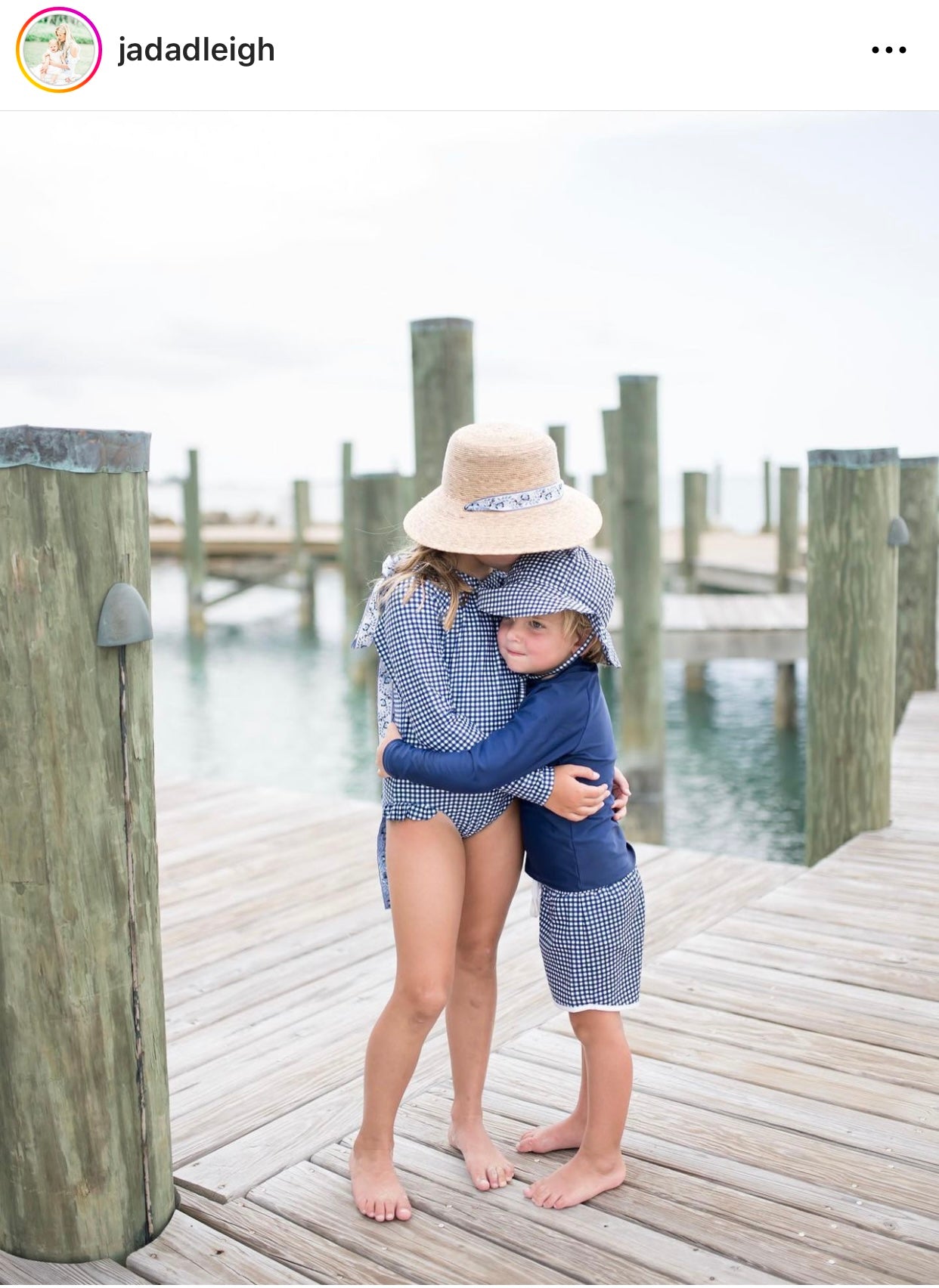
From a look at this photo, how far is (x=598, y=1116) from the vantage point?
218 cm

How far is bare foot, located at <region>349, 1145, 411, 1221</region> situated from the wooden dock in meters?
0.02

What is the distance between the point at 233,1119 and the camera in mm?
2562

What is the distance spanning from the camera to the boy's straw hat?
203 cm

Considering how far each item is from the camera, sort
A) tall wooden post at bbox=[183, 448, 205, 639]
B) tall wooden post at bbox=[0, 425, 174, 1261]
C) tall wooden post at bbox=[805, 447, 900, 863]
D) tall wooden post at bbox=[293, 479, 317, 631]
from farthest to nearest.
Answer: tall wooden post at bbox=[293, 479, 317, 631] < tall wooden post at bbox=[183, 448, 205, 639] < tall wooden post at bbox=[805, 447, 900, 863] < tall wooden post at bbox=[0, 425, 174, 1261]

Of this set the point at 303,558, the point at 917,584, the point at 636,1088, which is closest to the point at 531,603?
the point at 636,1088

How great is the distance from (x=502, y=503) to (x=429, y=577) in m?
0.17

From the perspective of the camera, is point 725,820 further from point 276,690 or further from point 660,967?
point 276,690

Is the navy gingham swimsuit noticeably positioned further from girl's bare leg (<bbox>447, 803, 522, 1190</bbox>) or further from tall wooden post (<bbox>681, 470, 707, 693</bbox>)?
tall wooden post (<bbox>681, 470, 707, 693</bbox>)

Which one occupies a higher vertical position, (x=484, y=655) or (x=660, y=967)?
(x=484, y=655)

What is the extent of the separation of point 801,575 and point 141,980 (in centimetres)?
1225

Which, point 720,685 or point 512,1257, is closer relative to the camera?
point 512,1257

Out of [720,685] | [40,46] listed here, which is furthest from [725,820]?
[40,46]

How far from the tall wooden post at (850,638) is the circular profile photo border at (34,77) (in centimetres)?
255

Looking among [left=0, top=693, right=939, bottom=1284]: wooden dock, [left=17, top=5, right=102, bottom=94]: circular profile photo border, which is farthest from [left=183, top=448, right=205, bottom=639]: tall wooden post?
[left=17, top=5, right=102, bottom=94]: circular profile photo border
